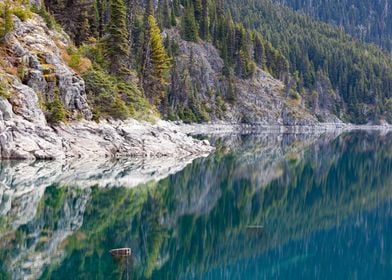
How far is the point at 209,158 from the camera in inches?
2395

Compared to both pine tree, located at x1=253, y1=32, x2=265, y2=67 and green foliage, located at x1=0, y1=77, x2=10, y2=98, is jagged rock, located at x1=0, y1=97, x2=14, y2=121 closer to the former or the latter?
green foliage, located at x1=0, y1=77, x2=10, y2=98

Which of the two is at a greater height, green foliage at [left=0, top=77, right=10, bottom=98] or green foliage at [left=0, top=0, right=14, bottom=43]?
green foliage at [left=0, top=0, right=14, bottom=43]

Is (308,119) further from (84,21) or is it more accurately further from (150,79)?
(84,21)

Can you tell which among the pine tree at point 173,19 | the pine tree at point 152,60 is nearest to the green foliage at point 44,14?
the pine tree at point 152,60

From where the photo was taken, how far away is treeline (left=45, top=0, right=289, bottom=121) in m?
71.4

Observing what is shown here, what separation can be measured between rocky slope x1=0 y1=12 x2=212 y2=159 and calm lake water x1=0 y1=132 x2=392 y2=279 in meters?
5.34

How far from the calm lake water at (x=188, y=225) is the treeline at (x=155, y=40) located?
24.2 m

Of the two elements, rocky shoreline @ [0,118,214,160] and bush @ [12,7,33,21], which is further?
bush @ [12,7,33,21]

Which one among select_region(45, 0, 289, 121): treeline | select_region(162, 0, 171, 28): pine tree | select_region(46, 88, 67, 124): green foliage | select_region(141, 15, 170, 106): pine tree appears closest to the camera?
select_region(46, 88, 67, 124): green foliage

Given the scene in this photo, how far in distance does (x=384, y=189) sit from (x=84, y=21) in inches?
1911

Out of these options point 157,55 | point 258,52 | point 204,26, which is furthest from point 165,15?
point 157,55

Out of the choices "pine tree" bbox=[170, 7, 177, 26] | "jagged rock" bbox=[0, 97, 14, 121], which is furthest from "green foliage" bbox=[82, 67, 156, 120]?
"pine tree" bbox=[170, 7, 177, 26]

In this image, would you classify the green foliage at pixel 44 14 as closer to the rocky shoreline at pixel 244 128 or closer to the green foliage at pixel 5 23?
the green foliage at pixel 5 23

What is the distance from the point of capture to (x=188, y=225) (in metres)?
28.0
